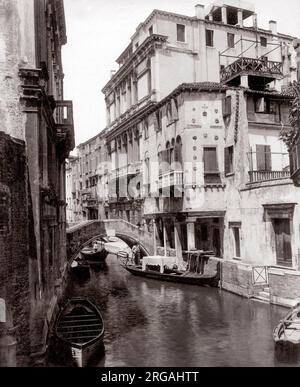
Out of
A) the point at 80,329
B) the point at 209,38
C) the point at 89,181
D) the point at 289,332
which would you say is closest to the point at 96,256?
the point at 89,181

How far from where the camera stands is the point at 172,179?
24.5 meters

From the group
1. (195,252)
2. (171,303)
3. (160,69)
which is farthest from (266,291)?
(160,69)

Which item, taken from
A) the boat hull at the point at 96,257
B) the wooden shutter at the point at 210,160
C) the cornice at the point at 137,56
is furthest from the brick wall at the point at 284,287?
the boat hull at the point at 96,257

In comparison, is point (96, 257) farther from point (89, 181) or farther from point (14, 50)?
point (14, 50)

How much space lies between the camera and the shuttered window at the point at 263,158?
74.0ft

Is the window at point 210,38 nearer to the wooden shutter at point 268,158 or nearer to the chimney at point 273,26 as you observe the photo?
the chimney at point 273,26

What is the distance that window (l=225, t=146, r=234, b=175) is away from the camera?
23.0 m

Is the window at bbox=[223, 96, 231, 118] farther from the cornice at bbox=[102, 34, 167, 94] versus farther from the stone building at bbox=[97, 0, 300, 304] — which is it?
the cornice at bbox=[102, 34, 167, 94]

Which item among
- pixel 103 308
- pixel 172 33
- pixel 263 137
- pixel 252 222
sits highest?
pixel 172 33

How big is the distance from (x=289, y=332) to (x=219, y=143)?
13233 mm

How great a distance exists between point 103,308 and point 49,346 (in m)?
7.36
